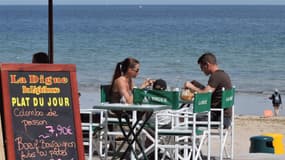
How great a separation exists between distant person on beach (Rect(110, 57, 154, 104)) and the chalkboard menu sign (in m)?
1.86

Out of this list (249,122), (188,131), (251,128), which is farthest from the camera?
(249,122)

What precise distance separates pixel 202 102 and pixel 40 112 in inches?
79.4

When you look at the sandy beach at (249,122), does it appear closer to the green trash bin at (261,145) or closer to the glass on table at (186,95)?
the green trash bin at (261,145)

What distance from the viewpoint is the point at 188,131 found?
25.3ft

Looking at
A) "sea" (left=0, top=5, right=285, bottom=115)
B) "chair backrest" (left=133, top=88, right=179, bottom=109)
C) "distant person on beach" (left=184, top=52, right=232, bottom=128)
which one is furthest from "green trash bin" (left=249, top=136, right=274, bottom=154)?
"sea" (left=0, top=5, right=285, bottom=115)

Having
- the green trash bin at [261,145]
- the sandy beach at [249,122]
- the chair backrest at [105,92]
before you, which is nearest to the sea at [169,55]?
the sandy beach at [249,122]

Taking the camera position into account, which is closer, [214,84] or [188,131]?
[188,131]

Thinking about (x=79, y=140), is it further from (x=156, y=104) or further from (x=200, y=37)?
(x=200, y=37)

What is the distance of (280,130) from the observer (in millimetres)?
14000

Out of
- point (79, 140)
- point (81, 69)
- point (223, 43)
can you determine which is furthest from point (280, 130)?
point (223, 43)

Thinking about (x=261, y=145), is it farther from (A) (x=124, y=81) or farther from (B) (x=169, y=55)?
(B) (x=169, y=55)

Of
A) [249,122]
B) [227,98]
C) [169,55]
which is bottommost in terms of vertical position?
[249,122]

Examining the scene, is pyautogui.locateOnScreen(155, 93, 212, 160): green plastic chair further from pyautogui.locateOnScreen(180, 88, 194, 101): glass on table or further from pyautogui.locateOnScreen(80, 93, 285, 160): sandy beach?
pyautogui.locateOnScreen(80, 93, 285, 160): sandy beach

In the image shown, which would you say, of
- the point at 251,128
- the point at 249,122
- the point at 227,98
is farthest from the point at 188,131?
the point at 249,122
